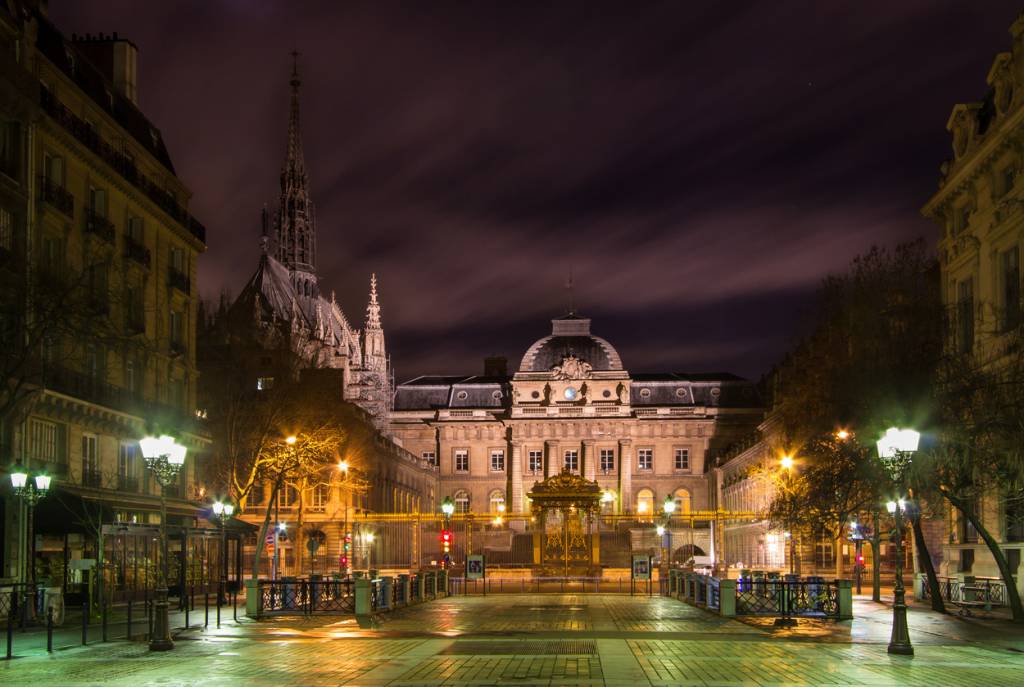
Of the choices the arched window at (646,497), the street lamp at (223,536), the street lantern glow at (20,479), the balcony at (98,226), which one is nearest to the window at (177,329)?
the balcony at (98,226)

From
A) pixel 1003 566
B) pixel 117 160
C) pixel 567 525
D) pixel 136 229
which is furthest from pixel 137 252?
pixel 1003 566

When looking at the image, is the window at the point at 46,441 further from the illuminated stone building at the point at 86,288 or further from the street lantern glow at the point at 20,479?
the street lantern glow at the point at 20,479

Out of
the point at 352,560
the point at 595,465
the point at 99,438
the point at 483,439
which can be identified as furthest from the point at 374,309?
the point at 99,438

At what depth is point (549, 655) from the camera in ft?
69.9

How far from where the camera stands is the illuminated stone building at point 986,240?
34.5 meters

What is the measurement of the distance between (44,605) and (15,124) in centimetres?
1323

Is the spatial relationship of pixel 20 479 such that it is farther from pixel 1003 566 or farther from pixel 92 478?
pixel 1003 566

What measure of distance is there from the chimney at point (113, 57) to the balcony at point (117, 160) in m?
4.30

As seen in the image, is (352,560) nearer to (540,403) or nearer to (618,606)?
(618,606)

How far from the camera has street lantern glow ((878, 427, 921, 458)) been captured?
77.2ft

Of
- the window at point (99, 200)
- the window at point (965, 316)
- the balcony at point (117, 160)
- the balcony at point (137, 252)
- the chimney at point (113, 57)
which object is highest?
the chimney at point (113, 57)

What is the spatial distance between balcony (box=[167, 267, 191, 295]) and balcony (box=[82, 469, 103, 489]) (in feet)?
30.5

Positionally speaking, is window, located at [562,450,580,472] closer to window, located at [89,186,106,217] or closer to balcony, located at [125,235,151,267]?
balcony, located at [125,235,151,267]

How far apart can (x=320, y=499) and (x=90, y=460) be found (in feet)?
133
